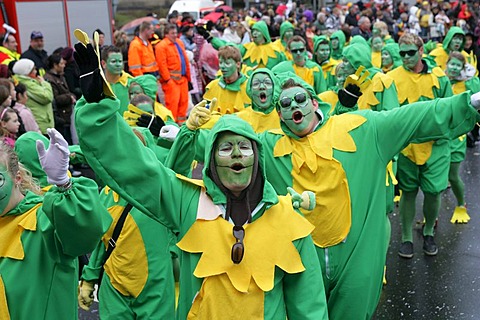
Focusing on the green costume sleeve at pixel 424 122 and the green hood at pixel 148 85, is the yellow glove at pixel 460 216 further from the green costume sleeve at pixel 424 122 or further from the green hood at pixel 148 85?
the green costume sleeve at pixel 424 122

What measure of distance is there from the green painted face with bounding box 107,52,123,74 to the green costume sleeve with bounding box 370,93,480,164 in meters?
4.90

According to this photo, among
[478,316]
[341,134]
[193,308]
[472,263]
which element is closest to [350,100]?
[341,134]

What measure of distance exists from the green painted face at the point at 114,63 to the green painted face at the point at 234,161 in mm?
5788

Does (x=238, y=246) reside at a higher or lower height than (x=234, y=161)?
lower

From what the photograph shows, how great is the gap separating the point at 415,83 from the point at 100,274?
3.98 m

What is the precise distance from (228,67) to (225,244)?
5.34 m

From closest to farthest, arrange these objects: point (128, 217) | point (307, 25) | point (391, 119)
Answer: point (391, 119)
point (128, 217)
point (307, 25)

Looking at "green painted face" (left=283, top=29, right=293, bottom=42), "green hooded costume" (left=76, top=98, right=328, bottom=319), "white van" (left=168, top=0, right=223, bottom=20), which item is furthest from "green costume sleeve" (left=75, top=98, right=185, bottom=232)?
"white van" (left=168, top=0, right=223, bottom=20)

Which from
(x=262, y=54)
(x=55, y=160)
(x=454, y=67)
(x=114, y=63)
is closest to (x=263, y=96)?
(x=114, y=63)

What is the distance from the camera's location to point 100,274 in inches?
193

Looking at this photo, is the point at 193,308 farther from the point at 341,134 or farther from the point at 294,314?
the point at 341,134

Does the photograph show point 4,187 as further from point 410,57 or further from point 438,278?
point 410,57

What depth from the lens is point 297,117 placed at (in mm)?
4602

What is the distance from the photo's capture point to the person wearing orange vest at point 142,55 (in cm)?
1287
